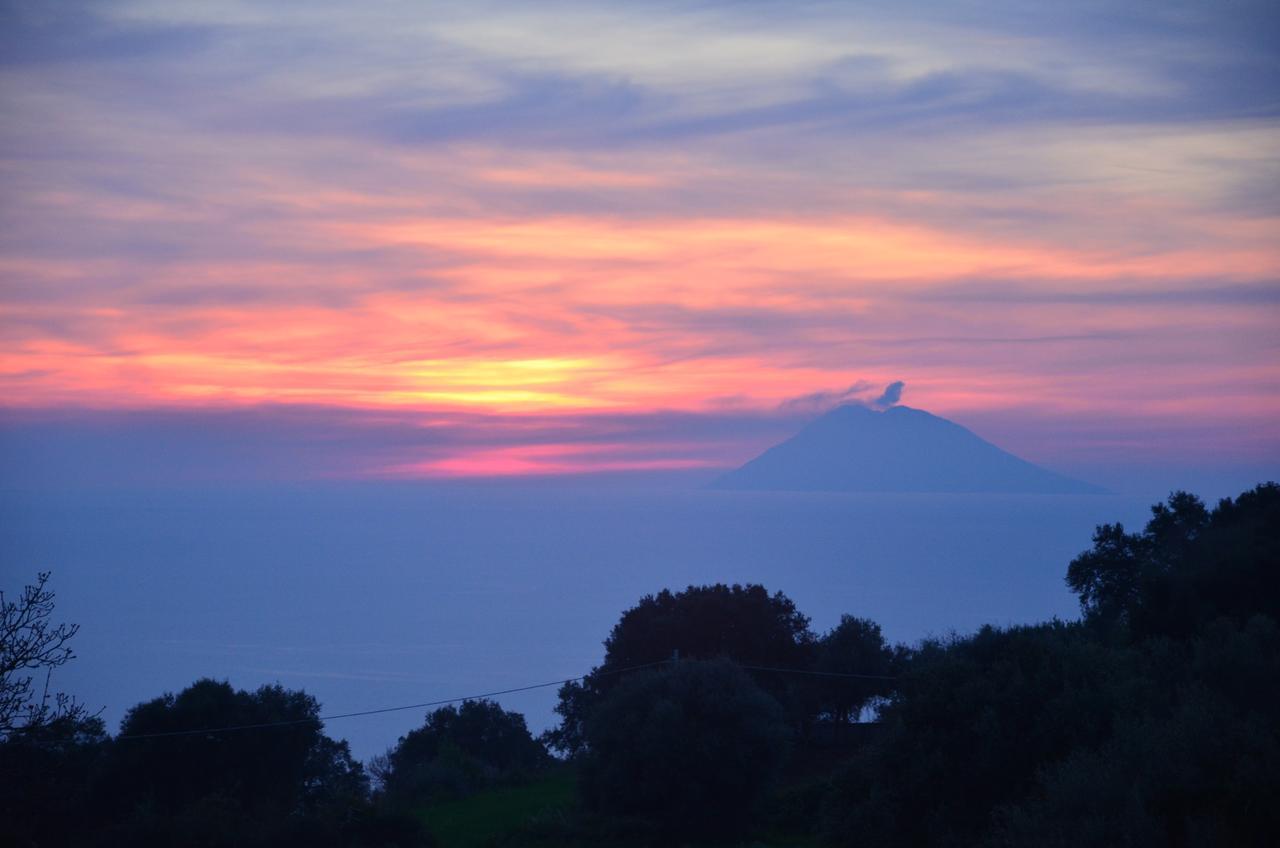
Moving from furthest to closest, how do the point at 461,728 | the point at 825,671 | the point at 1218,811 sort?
1. the point at 461,728
2. the point at 825,671
3. the point at 1218,811

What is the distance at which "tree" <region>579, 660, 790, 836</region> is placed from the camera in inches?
718

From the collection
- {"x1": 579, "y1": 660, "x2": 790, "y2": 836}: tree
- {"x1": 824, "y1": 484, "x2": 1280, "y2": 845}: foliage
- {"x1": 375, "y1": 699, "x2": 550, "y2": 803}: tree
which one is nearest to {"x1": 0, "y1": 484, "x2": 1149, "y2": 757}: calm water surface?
{"x1": 375, "y1": 699, "x2": 550, "y2": 803}: tree

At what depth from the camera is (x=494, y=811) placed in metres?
21.3

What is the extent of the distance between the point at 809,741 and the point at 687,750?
8611 mm

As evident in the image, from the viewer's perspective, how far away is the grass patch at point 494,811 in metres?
18.9

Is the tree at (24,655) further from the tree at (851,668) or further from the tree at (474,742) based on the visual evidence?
the tree at (474,742)

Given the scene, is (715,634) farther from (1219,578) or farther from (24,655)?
(24,655)

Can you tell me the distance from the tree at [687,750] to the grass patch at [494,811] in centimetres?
173

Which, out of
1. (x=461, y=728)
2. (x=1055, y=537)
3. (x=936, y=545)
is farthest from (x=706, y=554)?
(x=461, y=728)

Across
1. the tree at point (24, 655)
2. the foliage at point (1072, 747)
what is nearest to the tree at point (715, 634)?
the foliage at point (1072, 747)

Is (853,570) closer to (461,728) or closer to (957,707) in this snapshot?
(461,728)

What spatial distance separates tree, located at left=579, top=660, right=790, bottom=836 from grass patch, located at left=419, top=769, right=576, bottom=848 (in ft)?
5.67

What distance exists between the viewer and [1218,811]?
809cm

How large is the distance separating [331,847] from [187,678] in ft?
228
